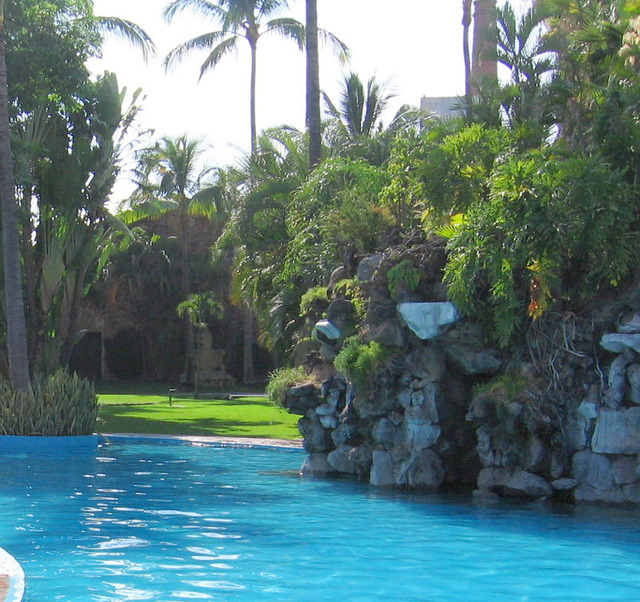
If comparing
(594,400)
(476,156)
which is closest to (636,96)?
(476,156)

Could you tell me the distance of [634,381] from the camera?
41.3 ft

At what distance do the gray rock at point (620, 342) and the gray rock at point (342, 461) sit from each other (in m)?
4.60

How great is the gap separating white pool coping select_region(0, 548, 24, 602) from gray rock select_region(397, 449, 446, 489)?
288 inches

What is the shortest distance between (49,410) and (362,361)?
294 inches

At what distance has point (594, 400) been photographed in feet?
42.9

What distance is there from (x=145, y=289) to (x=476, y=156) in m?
31.0

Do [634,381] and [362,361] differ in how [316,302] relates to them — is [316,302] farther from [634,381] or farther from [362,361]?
[634,381]

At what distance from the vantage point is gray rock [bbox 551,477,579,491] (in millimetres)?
13047

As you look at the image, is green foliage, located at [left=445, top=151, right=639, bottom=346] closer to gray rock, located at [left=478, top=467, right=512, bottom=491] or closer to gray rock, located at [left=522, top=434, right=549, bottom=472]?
gray rock, located at [left=522, top=434, right=549, bottom=472]

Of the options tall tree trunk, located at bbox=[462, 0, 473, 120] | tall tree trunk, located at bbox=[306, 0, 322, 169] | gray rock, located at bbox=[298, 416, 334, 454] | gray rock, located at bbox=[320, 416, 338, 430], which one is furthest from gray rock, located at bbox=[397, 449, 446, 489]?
tall tree trunk, located at bbox=[462, 0, 473, 120]

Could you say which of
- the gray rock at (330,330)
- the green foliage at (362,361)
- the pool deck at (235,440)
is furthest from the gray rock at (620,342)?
the pool deck at (235,440)

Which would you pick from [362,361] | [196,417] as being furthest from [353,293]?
[196,417]

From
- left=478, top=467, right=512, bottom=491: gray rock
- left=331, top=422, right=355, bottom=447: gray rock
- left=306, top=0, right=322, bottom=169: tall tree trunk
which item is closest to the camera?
left=478, top=467, right=512, bottom=491: gray rock

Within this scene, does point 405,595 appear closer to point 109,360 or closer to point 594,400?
point 594,400
